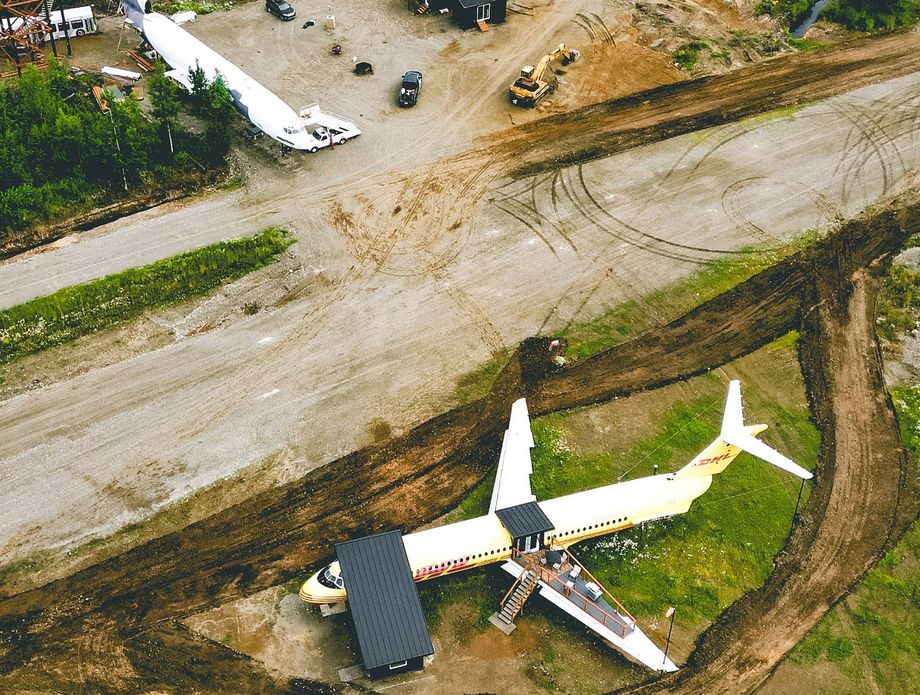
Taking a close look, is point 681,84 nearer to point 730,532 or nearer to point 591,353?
point 591,353

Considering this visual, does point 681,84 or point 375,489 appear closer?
point 375,489

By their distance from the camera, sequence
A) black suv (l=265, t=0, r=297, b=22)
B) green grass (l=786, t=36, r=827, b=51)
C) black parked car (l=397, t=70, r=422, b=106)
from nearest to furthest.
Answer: black parked car (l=397, t=70, r=422, b=106) → green grass (l=786, t=36, r=827, b=51) → black suv (l=265, t=0, r=297, b=22)

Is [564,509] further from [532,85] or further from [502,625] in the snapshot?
[532,85]

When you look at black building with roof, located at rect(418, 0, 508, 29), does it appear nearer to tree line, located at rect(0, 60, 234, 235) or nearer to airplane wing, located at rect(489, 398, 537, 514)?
tree line, located at rect(0, 60, 234, 235)

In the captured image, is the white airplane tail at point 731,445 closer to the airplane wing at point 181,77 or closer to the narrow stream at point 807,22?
the airplane wing at point 181,77

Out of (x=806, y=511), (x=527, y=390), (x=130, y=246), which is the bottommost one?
(x=806, y=511)

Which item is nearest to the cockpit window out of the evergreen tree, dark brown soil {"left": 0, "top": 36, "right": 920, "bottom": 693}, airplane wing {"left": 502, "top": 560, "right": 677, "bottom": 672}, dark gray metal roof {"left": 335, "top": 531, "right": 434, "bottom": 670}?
dark gray metal roof {"left": 335, "top": 531, "right": 434, "bottom": 670}

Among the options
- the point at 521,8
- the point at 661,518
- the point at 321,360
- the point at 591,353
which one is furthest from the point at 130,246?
the point at 521,8
